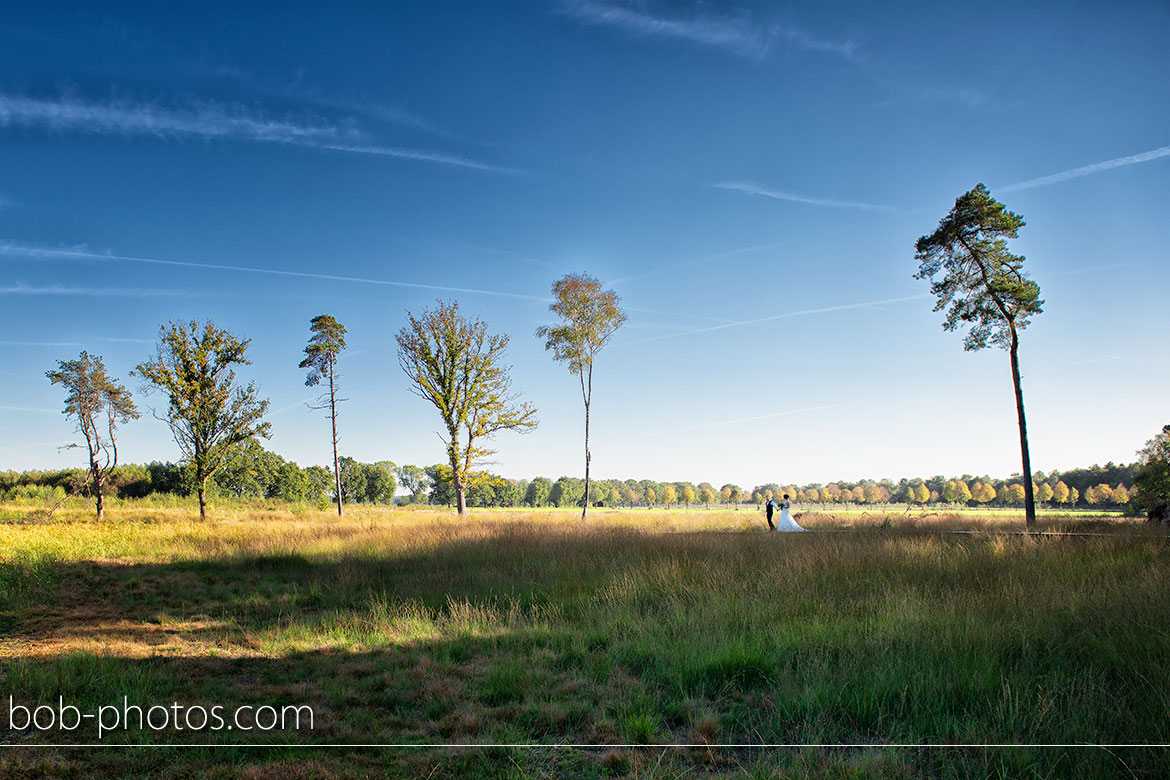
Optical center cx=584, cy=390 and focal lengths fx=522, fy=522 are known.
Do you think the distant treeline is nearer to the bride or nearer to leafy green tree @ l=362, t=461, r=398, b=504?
leafy green tree @ l=362, t=461, r=398, b=504

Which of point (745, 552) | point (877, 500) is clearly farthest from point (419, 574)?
point (877, 500)

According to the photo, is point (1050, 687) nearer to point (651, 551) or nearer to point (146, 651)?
point (651, 551)

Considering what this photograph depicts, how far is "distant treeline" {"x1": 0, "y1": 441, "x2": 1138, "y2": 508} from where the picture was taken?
53.2 meters

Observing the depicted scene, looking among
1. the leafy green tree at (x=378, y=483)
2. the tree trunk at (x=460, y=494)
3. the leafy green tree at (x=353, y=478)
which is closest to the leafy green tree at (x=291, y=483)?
the leafy green tree at (x=353, y=478)

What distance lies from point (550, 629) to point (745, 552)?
18.7ft

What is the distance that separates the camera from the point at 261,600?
8805 mm

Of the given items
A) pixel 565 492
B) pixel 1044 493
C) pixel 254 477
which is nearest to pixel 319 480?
pixel 254 477

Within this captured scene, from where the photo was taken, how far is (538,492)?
145375 mm

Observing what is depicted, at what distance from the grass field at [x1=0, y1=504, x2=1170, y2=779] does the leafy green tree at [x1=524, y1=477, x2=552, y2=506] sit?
135 m

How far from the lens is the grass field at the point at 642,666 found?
3.30 metres

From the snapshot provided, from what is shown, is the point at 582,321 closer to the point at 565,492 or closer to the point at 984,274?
the point at 984,274

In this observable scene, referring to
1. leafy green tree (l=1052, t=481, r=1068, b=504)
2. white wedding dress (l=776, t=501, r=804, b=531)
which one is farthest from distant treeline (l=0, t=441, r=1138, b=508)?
white wedding dress (l=776, t=501, r=804, b=531)

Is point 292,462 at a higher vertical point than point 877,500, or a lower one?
higher

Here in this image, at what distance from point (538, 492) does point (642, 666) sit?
143 meters
